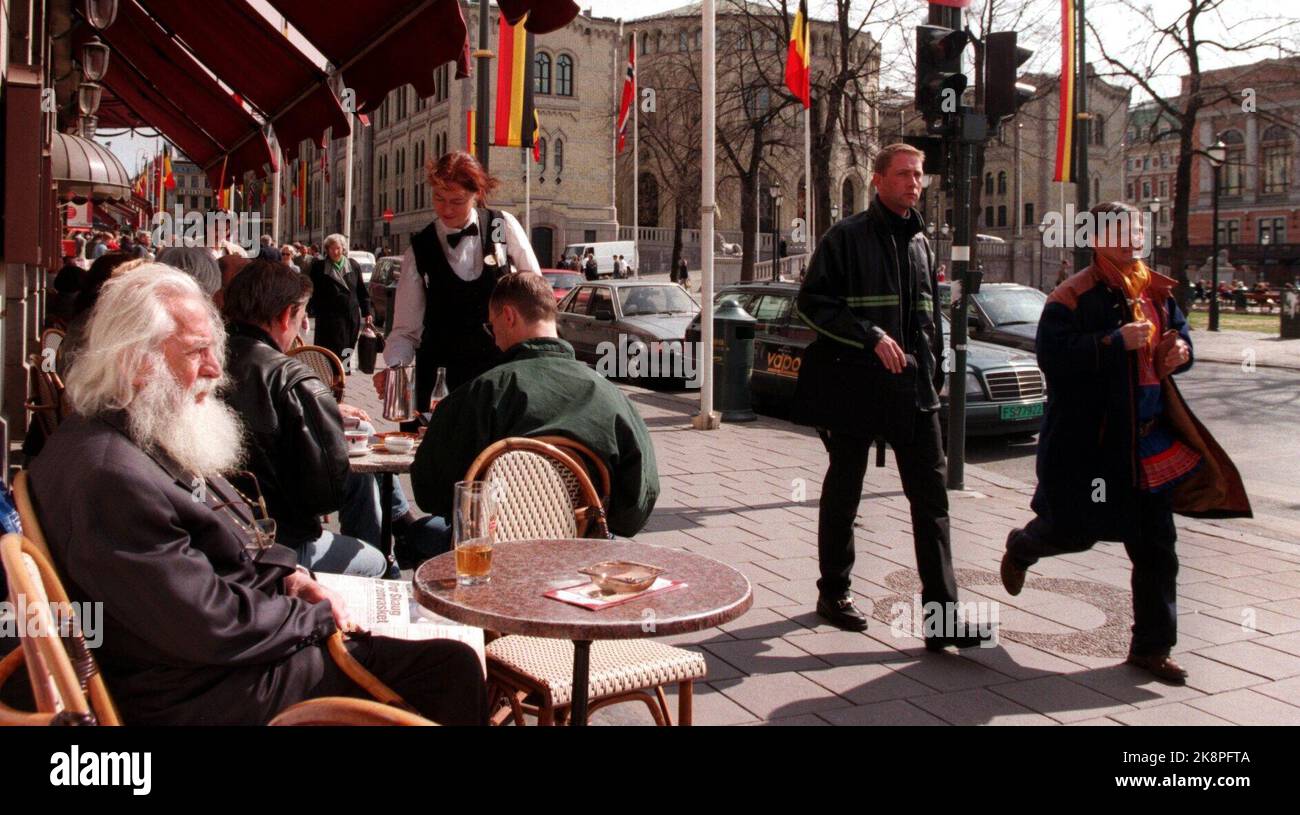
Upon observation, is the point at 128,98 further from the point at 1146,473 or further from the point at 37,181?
the point at 1146,473

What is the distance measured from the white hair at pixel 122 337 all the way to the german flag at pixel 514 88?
12463 millimetres

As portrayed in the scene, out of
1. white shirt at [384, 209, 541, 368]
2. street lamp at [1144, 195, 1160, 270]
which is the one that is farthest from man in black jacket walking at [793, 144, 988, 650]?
street lamp at [1144, 195, 1160, 270]

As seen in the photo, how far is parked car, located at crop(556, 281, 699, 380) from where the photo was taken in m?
15.6

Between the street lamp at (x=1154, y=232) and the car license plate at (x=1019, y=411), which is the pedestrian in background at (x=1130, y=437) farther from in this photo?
the street lamp at (x=1154, y=232)

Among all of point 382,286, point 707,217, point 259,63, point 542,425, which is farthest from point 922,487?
point 382,286

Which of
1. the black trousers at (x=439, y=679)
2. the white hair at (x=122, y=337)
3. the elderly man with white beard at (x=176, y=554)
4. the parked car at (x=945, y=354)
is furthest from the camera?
the parked car at (x=945, y=354)

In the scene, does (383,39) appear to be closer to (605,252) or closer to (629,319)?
(629,319)

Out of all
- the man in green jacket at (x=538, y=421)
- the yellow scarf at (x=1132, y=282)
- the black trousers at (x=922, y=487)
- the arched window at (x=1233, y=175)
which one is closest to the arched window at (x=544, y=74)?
the arched window at (x=1233, y=175)

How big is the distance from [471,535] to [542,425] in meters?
0.82

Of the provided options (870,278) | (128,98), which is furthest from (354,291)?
(870,278)

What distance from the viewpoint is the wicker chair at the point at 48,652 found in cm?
194
